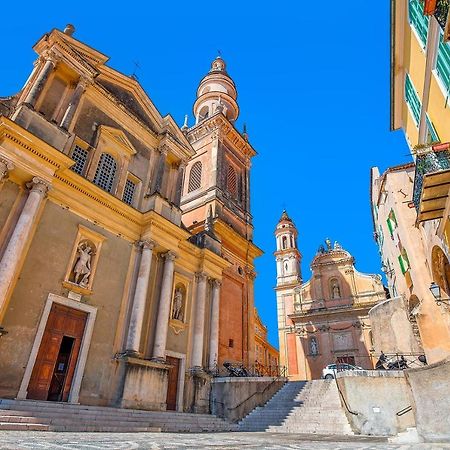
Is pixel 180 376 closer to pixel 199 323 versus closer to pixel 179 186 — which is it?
pixel 199 323

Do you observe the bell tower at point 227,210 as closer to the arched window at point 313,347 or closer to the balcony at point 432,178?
the balcony at point 432,178

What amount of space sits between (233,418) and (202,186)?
602 inches

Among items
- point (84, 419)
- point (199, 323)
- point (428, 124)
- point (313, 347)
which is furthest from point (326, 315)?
point (84, 419)

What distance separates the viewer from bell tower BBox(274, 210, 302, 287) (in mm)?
42281

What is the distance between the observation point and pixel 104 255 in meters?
13.9

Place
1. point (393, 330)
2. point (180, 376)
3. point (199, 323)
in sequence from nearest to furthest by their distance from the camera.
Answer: point (180, 376), point (199, 323), point (393, 330)

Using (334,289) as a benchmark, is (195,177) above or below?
above

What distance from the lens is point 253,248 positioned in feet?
77.5

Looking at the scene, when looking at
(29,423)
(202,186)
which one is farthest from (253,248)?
(29,423)

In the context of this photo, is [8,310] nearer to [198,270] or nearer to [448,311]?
[198,270]

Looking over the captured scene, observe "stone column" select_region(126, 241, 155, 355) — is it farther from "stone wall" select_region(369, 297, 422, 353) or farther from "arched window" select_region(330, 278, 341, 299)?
"arched window" select_region(330, 278, 341, 299)

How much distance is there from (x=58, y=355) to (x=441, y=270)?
51.1 feet

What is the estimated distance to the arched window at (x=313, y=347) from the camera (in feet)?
109

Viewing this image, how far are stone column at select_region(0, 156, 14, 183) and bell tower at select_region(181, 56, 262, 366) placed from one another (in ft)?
34.4
